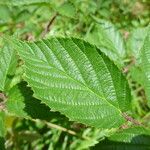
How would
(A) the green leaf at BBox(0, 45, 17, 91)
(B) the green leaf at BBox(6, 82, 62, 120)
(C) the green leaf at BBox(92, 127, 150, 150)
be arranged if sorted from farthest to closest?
(A) the green leaf at BBox(0, 45, 17, 91)
(B) the green leaf at BBox(6, 82, 62, 120)
(C) the green leaf at BBox(92, 127, 150, 150)

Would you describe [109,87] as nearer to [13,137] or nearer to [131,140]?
[131,140]

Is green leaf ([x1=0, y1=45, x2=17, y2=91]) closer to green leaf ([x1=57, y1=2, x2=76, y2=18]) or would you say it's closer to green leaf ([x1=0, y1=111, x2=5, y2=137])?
green leaf ([x1=0, y1=111, x2=5, y2=137])

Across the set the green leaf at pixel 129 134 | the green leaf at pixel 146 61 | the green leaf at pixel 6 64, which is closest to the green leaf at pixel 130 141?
the green leaf at pixel 129 134

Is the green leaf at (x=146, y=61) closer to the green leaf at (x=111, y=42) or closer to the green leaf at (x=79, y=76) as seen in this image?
the green leaf at (x=79, y=76)

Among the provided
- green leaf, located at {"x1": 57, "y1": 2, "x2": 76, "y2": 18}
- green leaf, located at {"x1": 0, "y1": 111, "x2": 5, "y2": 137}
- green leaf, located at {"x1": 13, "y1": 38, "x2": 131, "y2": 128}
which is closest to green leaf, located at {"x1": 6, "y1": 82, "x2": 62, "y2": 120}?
green leaf, located at {"x1": 0, "y1": 111, "x2": 5, "y2": 137}

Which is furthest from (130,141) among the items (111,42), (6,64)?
(111,42)
